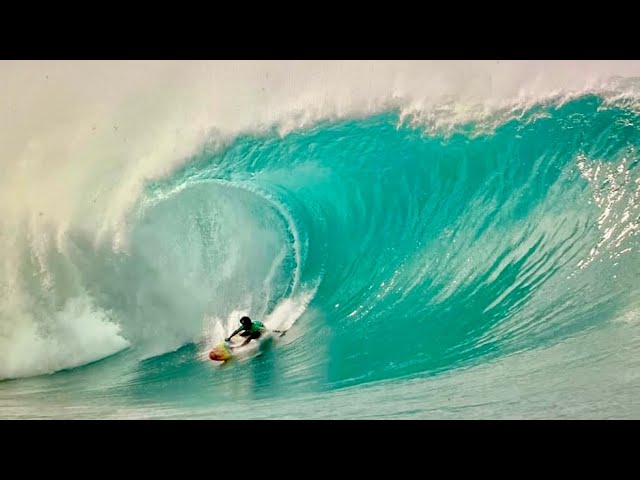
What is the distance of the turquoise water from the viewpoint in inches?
183

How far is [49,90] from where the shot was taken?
16.9 ft

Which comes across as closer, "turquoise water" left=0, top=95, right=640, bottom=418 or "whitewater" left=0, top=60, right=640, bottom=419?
"turquoise water" left=0, top=95, right=640, bottom=418

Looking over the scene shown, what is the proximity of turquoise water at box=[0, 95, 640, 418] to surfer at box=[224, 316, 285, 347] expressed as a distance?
166 millimetres

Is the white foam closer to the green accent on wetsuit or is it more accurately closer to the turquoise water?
the turquoise water

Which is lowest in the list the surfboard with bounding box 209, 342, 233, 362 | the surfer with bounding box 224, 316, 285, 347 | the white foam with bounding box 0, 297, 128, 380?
the surfboard with bounding box 209, 342, 233, 362

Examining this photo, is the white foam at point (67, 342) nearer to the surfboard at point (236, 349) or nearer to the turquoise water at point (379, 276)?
the turquoise water at point (379, 276)

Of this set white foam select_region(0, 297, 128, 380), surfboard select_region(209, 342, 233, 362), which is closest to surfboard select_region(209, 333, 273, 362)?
surfboard select_region(209, 342, 233, 362)

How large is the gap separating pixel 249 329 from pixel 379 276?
1.22 m

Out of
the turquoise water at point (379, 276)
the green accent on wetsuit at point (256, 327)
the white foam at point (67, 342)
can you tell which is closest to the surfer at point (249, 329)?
the green accent on wetsuit at point (256, 327)

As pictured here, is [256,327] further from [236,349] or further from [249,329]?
[236,349]

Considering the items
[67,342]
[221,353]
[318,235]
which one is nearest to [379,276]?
[318,235]

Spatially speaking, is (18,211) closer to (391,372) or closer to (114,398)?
(114,398)

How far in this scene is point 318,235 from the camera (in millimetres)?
5660

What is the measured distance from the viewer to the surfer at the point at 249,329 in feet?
17.0
